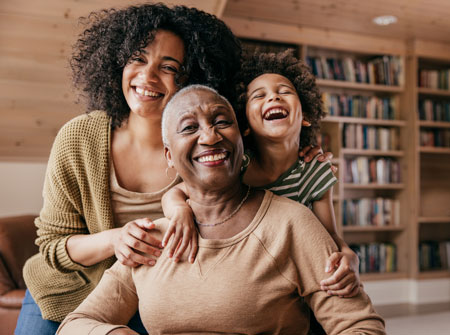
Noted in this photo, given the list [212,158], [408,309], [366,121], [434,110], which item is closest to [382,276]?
[408,309]

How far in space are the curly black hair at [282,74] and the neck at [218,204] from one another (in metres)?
0.41

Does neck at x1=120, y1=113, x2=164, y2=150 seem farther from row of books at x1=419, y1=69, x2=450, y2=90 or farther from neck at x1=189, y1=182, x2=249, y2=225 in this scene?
row of books at x1=419, y1=69, x2=450, y2=90

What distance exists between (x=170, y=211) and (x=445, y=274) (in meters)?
4.82

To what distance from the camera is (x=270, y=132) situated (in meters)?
1.43

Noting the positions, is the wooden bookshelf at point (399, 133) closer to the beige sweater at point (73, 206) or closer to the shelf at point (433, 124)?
the shelf at point (433, 124)

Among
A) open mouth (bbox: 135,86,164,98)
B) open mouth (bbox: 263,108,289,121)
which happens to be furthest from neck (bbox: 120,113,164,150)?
open mouth (bbox: 263,108,289,121)

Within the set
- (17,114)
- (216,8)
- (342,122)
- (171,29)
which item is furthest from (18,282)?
(342,122)

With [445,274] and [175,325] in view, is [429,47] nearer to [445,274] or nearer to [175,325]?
[445,274]

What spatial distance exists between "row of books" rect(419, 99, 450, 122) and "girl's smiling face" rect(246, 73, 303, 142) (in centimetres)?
419

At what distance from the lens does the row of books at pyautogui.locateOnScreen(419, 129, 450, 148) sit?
5.25m

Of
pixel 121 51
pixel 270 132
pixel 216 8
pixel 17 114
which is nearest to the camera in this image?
pixel 270 132

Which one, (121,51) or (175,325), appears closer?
(175,325)

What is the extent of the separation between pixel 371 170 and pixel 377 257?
0.93 metres

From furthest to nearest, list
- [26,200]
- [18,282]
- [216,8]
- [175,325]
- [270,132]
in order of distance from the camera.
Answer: [26,200]
[216,8]
[18,282]
[270,132]
[175,325]
